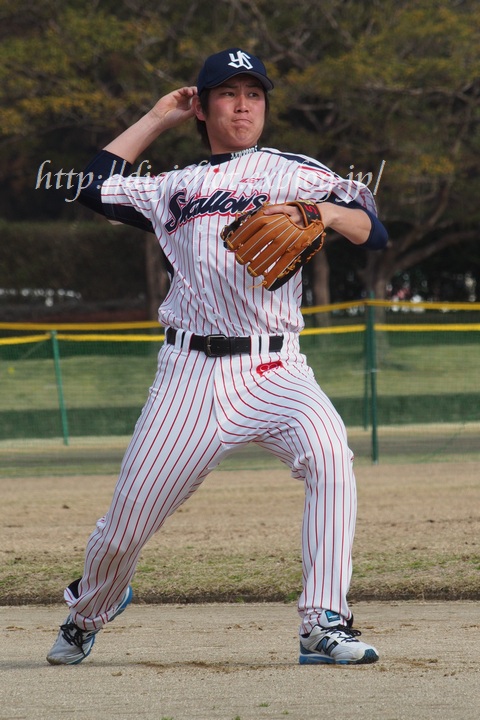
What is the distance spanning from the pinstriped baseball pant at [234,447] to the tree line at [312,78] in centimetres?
1661

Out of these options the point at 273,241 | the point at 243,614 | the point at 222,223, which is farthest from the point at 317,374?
the point at 273,241

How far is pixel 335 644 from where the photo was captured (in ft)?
11.5

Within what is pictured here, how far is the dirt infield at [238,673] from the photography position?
3133mm

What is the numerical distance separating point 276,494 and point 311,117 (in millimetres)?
13831

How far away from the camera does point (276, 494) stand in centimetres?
963

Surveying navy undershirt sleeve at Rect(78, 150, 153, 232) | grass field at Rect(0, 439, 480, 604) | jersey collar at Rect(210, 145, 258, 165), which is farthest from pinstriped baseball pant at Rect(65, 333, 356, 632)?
grass field at Rect(0, 439, 480, 604)

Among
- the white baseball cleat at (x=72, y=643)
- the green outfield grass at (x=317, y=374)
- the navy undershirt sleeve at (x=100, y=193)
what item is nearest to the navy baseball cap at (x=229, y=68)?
the navy undershirt sleeve at (x=100, y=193)

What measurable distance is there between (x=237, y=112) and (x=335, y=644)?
179cm

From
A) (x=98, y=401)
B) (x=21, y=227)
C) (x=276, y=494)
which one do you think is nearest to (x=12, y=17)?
(x=21, y=227)

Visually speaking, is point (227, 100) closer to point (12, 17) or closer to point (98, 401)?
point (98, 401)

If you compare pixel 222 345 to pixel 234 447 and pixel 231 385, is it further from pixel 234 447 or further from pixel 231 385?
pixel 234 447

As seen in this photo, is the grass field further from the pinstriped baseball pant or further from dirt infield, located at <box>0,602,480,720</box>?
the pinstriped baseball pant

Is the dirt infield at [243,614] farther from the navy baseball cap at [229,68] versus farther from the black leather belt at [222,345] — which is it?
the navy baseball cap at [229,68]

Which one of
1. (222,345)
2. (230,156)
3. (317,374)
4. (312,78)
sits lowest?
(317,374)
